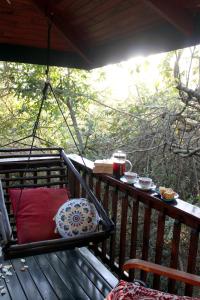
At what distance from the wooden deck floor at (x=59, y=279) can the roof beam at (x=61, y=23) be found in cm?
193

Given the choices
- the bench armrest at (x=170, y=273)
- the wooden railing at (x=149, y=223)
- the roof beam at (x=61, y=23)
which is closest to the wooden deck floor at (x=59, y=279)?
the wooden railing at (x=149, y=223)

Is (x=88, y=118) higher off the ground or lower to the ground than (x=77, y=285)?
higher

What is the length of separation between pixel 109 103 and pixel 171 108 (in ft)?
7.16

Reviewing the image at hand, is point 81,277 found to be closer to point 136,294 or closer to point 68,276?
point 68,276

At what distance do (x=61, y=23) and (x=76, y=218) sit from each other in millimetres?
1784

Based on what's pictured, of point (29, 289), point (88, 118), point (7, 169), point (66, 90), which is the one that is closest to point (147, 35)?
point (7, 169)

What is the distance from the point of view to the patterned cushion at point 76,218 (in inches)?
84.0

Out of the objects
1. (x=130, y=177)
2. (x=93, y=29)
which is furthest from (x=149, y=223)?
(x=93, y=29)

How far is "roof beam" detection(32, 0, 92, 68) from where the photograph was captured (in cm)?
253

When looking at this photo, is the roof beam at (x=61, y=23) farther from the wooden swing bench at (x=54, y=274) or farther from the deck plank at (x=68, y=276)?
the deck plank at (x=68, y=276)

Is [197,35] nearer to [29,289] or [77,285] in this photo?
[77,285]

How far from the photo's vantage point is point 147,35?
2191 millimetres

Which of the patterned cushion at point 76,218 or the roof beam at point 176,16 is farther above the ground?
the roof beam at point 176,16

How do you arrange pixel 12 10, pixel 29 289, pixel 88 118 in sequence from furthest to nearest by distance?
pixel 88 118 → pixel 12 10 → pixel 29 289
